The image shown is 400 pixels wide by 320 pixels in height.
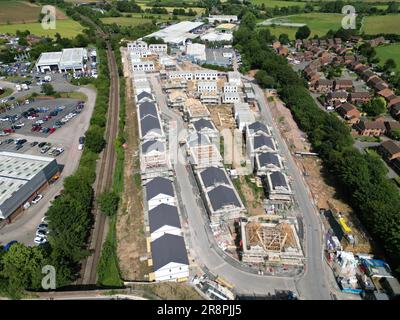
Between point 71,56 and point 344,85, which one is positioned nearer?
point 344,85

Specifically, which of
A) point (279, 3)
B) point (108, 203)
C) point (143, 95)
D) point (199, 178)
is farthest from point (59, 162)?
point (279, 3)

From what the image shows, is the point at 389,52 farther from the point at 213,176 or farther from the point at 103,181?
the point at 103,181

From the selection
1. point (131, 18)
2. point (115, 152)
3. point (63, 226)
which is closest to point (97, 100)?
point (115, 152)

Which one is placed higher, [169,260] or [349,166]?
[349,166]

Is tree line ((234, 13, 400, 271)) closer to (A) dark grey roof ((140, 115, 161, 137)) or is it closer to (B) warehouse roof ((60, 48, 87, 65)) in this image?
(A) dark grey roof ((140, 115, 161, 137))

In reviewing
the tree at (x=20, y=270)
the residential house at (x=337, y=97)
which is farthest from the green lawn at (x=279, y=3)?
the tree at (x=20, y=270)

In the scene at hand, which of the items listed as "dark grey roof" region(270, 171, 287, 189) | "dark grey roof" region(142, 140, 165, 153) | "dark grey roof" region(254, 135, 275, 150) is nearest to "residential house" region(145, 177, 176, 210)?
"dark grey roof" region(142, 140, 165, 153)

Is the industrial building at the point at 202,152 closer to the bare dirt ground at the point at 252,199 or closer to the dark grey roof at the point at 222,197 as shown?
the bare dirt ground at the point at 252,199
